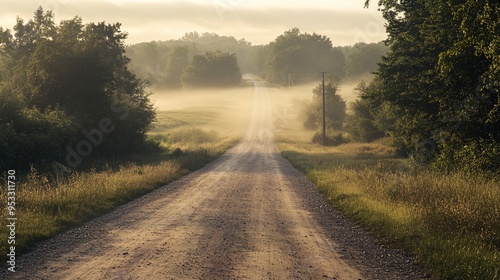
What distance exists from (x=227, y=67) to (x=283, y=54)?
22.2m

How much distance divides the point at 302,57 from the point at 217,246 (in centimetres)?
16230

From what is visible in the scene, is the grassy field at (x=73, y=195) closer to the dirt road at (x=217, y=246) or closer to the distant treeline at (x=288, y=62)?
the dirt road at (x=217, y=246)

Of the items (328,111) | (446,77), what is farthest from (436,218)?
(328,111)

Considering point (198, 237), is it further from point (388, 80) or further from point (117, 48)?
point (117, 48)

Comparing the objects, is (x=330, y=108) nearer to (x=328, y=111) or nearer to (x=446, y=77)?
(x=328, y=111)

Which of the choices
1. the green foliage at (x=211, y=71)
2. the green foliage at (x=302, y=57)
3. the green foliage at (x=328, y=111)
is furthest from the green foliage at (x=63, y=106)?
the green foliage at (x=302, y=57)

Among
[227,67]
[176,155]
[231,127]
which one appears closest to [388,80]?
[176,155]

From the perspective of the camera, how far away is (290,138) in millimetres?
67812

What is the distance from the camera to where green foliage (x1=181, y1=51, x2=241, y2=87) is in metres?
155

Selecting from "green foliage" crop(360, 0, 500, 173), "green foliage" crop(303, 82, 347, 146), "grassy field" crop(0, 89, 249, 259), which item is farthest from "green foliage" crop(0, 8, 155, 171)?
"green foliage" crop(303, 82, 347, 146)

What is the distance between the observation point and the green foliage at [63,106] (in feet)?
72.8

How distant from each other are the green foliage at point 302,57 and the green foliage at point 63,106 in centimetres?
13062

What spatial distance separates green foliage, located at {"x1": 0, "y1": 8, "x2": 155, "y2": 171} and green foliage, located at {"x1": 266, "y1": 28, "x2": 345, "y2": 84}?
13062 centimetres

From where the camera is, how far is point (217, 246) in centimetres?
917
